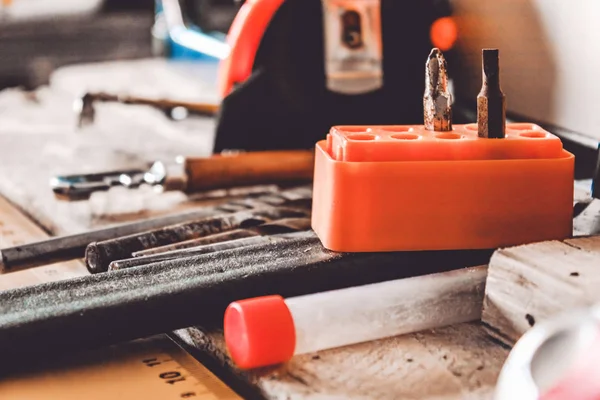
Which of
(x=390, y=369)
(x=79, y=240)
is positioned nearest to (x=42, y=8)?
(x=79, y=240)

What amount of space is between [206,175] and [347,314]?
0.36 m

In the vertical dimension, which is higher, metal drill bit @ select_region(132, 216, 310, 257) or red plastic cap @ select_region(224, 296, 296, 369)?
metal drill bit @ select_region(132, 216, 310, 257)

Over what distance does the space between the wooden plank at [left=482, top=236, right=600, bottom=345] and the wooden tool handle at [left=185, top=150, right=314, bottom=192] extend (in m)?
0.36

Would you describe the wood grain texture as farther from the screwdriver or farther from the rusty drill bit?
the screwdriver

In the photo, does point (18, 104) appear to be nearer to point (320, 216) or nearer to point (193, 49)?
point (193, 49)

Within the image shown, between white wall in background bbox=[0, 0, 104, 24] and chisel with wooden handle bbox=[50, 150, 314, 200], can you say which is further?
white wall in background bbox=[0, 0, 104, 24]

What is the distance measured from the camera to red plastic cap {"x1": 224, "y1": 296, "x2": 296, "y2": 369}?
1.45 feet

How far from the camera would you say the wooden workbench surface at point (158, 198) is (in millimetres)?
Result: 447

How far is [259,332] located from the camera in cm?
45

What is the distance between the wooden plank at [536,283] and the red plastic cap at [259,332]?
13 cm

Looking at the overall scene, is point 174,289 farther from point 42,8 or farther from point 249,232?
point 42,8

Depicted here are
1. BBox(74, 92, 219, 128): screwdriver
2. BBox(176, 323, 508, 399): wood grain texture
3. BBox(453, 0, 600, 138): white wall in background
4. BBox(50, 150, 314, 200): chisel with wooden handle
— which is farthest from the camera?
BBox(74, 92, 219, 128): screwdriver

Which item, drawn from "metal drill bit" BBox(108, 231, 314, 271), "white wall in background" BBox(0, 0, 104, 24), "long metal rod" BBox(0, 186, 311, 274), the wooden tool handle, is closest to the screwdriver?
the wooden tool handle

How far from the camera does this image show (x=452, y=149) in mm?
517
